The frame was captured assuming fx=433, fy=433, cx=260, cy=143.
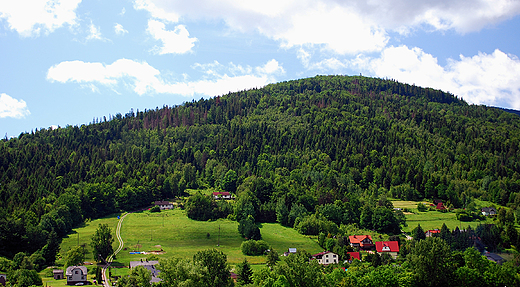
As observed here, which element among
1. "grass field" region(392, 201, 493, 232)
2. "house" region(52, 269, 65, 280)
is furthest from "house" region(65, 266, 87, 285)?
"grass field" region(392, 201, 493, 232)

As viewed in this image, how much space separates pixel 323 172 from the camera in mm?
154375

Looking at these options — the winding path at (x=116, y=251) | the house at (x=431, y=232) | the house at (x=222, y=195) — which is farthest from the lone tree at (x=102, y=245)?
the house at (x=431, y=232)

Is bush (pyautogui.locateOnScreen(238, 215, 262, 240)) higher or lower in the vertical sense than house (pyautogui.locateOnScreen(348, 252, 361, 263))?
higher

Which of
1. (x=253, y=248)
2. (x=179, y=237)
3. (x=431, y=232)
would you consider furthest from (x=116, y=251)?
(x=431, y=232)

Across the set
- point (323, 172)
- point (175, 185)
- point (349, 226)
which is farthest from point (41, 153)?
point (349, 226)

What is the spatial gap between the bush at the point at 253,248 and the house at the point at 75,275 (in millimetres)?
30162

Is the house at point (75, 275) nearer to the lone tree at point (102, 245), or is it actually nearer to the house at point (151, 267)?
the house at point (151, 267)

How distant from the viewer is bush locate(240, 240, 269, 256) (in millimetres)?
83537

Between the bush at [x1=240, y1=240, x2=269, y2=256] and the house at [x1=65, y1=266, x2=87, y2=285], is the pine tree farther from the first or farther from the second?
the house at [x1=65, y1=266, x2=87, y2=285]

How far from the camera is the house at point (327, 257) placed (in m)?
78.8

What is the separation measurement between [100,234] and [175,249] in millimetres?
14046

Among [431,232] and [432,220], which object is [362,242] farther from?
[432,220]

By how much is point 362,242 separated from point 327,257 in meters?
14.1

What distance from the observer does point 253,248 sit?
83750 millimetres
